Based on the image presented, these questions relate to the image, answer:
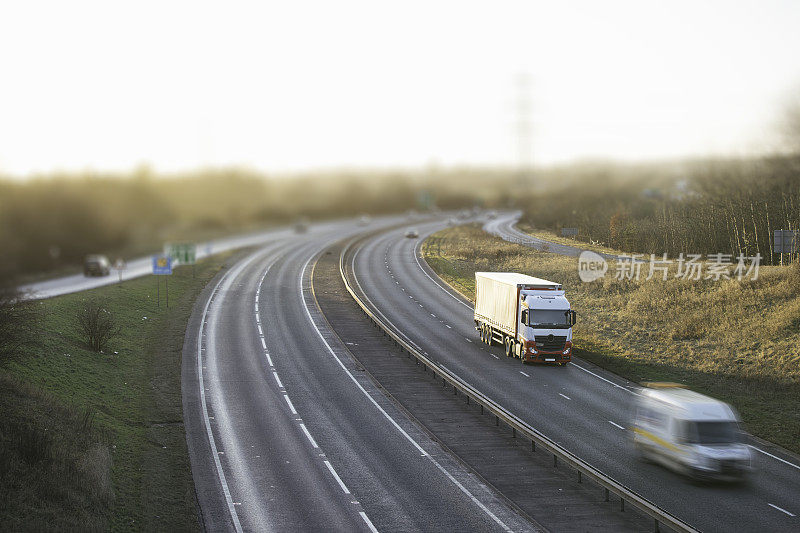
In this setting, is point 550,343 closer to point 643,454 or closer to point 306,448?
point 643,454

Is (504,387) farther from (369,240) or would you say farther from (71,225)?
(369,240)

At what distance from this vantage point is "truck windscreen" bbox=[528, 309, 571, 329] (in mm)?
39719

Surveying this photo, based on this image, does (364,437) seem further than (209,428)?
No

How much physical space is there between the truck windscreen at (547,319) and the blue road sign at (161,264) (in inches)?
1054

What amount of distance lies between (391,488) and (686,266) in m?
39.7

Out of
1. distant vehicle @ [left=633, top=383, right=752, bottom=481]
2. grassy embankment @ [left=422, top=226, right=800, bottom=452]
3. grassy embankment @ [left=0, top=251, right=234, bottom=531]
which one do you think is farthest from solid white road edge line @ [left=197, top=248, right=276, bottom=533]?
grassy embankment @ [left=422, top=226, right=800, bottom=452]

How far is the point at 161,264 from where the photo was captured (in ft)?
176

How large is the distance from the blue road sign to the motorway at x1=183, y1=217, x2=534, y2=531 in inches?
229

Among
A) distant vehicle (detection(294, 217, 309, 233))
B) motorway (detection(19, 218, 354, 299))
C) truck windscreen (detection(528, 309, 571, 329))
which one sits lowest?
truck windscreen (detection(528, 309, 571, 329))

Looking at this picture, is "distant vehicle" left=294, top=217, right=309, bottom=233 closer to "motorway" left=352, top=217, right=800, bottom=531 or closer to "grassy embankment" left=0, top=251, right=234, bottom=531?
"motorway" left=352, top=217, right=800, bottom=531

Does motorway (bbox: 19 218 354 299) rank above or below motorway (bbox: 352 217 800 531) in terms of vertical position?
above

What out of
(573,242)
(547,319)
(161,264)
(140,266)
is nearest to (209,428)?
(547,319)

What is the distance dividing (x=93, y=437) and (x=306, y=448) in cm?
798

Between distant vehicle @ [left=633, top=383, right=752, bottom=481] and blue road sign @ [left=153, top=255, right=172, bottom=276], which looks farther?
blue road sign @ [left=153, top=255, right=172, bottom=276]
